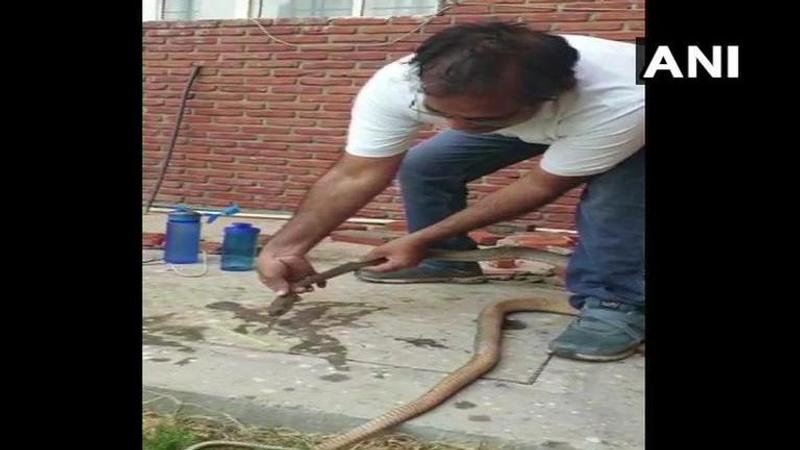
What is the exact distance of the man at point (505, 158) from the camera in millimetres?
1669

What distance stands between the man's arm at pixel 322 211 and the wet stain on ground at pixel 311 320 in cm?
7

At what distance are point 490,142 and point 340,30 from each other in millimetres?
575

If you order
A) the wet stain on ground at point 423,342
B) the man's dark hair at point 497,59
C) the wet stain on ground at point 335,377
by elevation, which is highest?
the man's dark hair at point 497,59

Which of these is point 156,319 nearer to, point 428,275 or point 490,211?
point 428,275

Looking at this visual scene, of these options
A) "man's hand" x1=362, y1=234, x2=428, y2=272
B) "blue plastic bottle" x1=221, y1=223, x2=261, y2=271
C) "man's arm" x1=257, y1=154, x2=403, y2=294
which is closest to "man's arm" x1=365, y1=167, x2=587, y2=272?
"man's hand" x1=362, y1=234, x2=428, y2=272

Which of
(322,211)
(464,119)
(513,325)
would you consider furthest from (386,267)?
(464,119)

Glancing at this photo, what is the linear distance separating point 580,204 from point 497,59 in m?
0.42

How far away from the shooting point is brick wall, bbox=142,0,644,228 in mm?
2037

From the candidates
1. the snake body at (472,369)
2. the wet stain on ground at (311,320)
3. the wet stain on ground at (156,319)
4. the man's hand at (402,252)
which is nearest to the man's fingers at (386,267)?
the man's hand at (402,252)

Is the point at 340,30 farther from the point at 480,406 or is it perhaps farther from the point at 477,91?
the point at 480,406

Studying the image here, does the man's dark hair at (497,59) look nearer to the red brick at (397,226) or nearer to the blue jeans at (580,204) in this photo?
the blue jeans at (580,204)

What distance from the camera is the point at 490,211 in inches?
72.4
